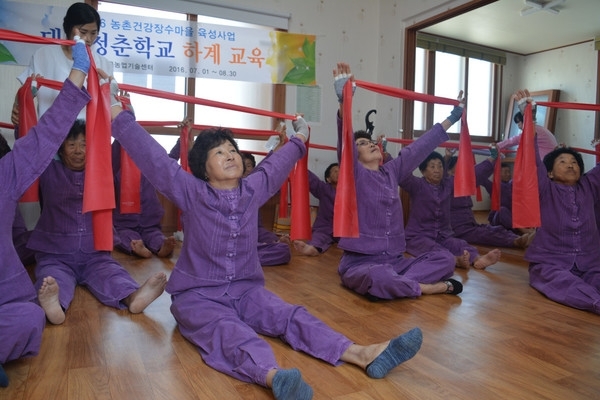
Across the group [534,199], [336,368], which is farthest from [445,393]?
[534,199]

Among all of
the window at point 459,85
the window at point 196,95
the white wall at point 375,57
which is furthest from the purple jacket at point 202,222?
the window at point 459,85

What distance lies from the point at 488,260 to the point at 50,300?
2.51m

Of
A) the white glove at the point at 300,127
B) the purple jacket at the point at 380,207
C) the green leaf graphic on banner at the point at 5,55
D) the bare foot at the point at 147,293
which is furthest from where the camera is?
the green leaf graphic on banner at the point at 5,55

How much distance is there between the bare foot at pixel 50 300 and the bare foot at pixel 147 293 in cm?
28

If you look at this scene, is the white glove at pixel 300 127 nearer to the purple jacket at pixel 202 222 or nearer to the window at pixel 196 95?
the purple jacket at pixel 202 222

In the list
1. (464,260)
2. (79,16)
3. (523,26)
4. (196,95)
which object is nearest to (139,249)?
(79,16)

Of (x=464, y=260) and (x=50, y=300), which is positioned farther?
(x=464, y=260)

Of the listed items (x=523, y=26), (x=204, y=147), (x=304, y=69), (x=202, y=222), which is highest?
(x=523, y=26)

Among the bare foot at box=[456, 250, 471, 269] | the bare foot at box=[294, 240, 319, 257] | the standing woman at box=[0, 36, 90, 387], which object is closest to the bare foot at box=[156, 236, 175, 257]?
the bare foot at box=[294, 240, 319, 257]

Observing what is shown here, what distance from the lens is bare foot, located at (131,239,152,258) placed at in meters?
3.22

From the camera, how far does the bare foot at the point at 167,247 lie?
10.7ft

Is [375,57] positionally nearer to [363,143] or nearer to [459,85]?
[459,85]

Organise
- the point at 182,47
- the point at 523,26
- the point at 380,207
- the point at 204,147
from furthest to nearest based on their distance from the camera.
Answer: the point at 523,26 < the point at 182,47 < the point at 380,207 < the point at 204,147

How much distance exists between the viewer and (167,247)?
3270 millimetres
